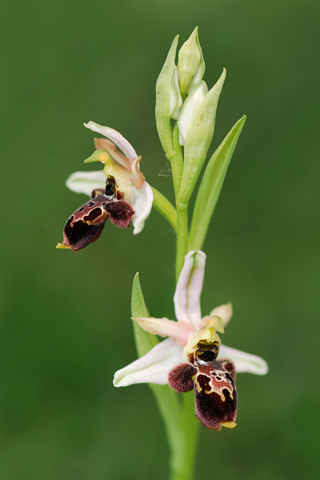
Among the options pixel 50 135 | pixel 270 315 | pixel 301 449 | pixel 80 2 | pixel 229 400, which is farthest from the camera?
pixel 80 2

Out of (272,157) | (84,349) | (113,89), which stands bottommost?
(84,349)

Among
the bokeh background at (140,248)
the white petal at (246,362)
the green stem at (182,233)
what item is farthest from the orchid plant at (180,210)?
the bokeh background at (140,248)

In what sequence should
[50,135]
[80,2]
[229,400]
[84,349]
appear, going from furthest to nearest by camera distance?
[80,2], [50,135], [84,349], [229,400]

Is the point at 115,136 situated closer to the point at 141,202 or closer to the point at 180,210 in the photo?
the point at 141,202

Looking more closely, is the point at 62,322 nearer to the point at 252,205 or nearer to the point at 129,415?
the point at 129,415

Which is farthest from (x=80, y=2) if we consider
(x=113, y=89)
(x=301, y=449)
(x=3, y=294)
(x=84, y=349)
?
(x=301, y=449)

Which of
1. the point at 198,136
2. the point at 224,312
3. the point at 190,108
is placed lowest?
the point at 224,312

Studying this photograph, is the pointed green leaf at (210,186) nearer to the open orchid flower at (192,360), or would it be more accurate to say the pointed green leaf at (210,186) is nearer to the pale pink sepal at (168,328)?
the open orchid flower at (192,360)

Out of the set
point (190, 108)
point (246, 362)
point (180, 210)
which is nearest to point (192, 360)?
point (246, 362)
